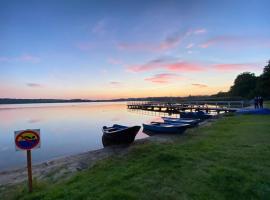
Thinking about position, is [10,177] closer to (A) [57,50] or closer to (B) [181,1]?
(B) [181,1]

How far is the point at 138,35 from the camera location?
62.2 feet

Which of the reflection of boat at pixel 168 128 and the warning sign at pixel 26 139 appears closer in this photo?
the warning sign at pixel 26 139

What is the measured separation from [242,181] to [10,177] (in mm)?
6737

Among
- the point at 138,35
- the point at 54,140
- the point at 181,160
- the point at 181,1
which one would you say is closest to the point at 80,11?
the point at 138,35

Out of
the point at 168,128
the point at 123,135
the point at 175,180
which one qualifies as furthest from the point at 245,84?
the point at 175,180

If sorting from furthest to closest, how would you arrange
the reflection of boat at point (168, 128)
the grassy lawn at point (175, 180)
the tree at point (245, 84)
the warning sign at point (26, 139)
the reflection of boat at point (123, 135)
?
the tree at point (245, 84) < the reflection of boat at point (168, 128) < the reflection of boat at point (123, 135) < the warning sign at point (26, 139) < the grassy lawn at point (175, 180)

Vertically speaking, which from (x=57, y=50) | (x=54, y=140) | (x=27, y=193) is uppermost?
(x=57, y=50)

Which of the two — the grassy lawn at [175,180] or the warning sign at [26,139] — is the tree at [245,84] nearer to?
the grassy lawn at [175,180]

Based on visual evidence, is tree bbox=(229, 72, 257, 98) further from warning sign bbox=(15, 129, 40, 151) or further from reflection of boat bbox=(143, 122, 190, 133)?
warning sign bbox=(15, 129, 40, 151)

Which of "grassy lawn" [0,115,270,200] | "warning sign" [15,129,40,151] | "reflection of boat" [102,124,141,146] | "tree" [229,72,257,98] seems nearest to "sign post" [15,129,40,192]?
"warning sign" [15,129,40,151]

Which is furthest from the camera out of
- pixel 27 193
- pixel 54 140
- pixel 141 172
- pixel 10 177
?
pixel 54 140

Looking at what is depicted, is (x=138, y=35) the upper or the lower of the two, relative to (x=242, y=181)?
upper

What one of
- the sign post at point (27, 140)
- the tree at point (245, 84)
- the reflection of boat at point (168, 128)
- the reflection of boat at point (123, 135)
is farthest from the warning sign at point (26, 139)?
the tree at point (245, 84)

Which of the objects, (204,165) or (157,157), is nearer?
(204,165)
